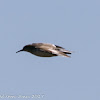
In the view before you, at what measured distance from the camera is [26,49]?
24.4 m

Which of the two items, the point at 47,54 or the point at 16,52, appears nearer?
the point at 47,54

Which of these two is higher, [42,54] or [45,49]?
[45,49]

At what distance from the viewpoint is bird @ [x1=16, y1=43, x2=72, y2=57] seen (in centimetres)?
2253

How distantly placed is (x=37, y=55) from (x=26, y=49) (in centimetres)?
148

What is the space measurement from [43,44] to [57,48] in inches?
33.0

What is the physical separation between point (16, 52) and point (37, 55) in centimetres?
300

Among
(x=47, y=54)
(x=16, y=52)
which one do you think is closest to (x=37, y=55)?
(x=47, y=54)

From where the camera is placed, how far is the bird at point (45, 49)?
22531mm

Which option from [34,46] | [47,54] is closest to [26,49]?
[34,46]

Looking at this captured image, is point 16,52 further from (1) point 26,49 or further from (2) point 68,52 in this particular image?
(2) point 68,52

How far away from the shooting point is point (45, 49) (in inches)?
908

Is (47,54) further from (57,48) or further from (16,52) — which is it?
(16,52)

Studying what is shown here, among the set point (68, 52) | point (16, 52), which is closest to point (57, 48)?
point (68, 52)

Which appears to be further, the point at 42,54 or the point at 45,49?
the point at 45,49
